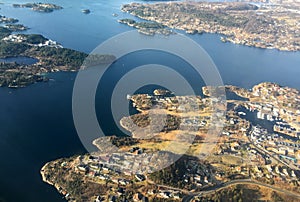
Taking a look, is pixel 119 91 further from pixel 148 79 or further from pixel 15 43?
pixel 15 43

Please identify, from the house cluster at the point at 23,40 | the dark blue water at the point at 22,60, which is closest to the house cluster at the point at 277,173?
the dark blue water at the point at 22,60

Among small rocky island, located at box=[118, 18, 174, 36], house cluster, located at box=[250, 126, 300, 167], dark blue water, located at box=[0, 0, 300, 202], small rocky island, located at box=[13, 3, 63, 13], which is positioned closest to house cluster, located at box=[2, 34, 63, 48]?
dark blue water, located at box=[0, 0, 300, 202]

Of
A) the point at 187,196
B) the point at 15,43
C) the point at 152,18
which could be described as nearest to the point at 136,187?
the point at 187,196

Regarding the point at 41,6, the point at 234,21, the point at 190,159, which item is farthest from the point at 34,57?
the point at 234,21

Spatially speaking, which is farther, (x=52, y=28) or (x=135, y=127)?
(x=52, y=28)

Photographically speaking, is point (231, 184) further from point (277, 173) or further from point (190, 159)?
point (277, 173)
